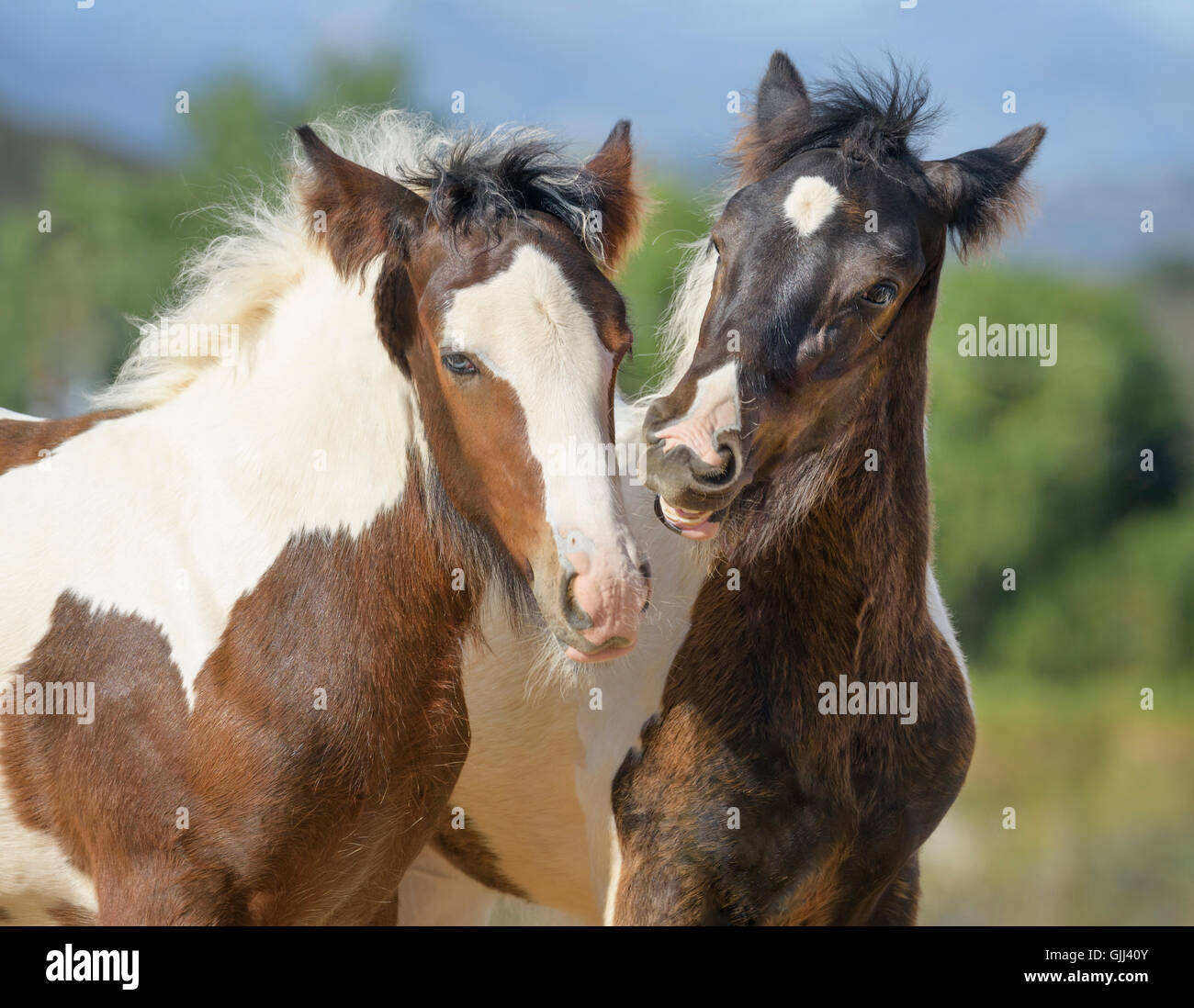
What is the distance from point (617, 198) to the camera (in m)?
3.62

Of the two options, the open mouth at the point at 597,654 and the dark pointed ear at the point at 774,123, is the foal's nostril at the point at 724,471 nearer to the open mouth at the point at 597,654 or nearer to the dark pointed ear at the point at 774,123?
the open mouth at the point at 597,654

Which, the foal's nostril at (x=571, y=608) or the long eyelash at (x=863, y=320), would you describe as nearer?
the foal's nostril at (x=571, y=608)

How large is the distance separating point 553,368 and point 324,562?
0.86 meters

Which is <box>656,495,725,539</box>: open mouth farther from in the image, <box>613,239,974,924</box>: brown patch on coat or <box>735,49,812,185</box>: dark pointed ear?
<box>735,49,812,185</box>: dark pointed ear

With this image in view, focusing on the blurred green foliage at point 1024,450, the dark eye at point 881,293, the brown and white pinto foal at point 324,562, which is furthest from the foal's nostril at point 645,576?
the blurred green foliage at point 1024,450

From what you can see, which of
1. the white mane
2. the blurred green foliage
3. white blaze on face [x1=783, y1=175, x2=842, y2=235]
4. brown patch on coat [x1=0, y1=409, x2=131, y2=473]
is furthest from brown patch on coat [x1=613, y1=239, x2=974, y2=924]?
the blurred green foliage

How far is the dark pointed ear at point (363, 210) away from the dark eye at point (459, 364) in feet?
1.35

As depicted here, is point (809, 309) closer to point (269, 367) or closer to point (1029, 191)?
point (1029, 191)

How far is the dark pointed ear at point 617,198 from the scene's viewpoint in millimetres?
3600

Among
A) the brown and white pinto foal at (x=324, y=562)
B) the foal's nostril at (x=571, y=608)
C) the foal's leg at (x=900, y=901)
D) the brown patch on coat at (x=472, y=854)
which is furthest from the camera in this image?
the brown patch on coat at (x=472, y=854)

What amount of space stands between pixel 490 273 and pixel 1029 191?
6.56ft

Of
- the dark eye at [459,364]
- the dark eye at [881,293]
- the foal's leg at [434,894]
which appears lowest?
the foal's leg at [434,894]

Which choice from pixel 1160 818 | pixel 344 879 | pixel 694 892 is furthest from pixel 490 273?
pixel 1160 818

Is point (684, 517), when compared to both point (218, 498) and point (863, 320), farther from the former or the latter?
point (218, 498)
